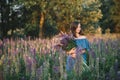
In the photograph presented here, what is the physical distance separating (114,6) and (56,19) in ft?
35.7

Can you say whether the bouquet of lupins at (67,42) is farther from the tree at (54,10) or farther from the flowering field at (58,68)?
the tree at (54,10)

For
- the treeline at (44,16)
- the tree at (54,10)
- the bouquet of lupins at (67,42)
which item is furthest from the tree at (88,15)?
the bouquet of lupins at (67,42)

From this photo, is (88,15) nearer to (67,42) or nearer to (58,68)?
(67,42)

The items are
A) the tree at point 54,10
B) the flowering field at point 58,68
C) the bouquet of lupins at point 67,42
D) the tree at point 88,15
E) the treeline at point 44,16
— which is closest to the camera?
the flowering field at point 58,68

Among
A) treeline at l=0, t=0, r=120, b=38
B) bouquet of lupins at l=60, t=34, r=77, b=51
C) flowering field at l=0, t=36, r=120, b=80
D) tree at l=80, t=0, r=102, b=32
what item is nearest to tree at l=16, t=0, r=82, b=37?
treeline at l=0, t=0, r=120, b=38

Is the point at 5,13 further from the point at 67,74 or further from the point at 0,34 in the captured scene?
the point at 67,74

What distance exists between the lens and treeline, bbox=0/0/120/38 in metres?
31.6

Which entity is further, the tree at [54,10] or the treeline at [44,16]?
the treeline at [44,16]

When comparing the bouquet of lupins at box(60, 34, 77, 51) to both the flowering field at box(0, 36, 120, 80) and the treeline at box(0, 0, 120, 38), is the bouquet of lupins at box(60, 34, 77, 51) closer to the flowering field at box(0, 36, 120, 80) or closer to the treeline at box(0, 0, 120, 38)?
the flowering field at box(0, 36, 120, 80)

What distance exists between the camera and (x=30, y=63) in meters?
7.43

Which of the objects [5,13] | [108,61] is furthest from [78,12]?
[108,61]

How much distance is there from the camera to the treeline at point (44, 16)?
31.6 meters

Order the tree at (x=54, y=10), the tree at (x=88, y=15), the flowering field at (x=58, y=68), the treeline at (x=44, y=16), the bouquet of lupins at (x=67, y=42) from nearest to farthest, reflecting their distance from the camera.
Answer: the flowering field at (x=58, y=68)
the bouquet of lupins at (x=67, y=42)
the tree at (x=54, y=10)
the treeline at (x=44, y=16)
the tree at (x=88, y=15)

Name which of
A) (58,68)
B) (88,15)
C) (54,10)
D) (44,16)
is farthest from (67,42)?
(88,15)
